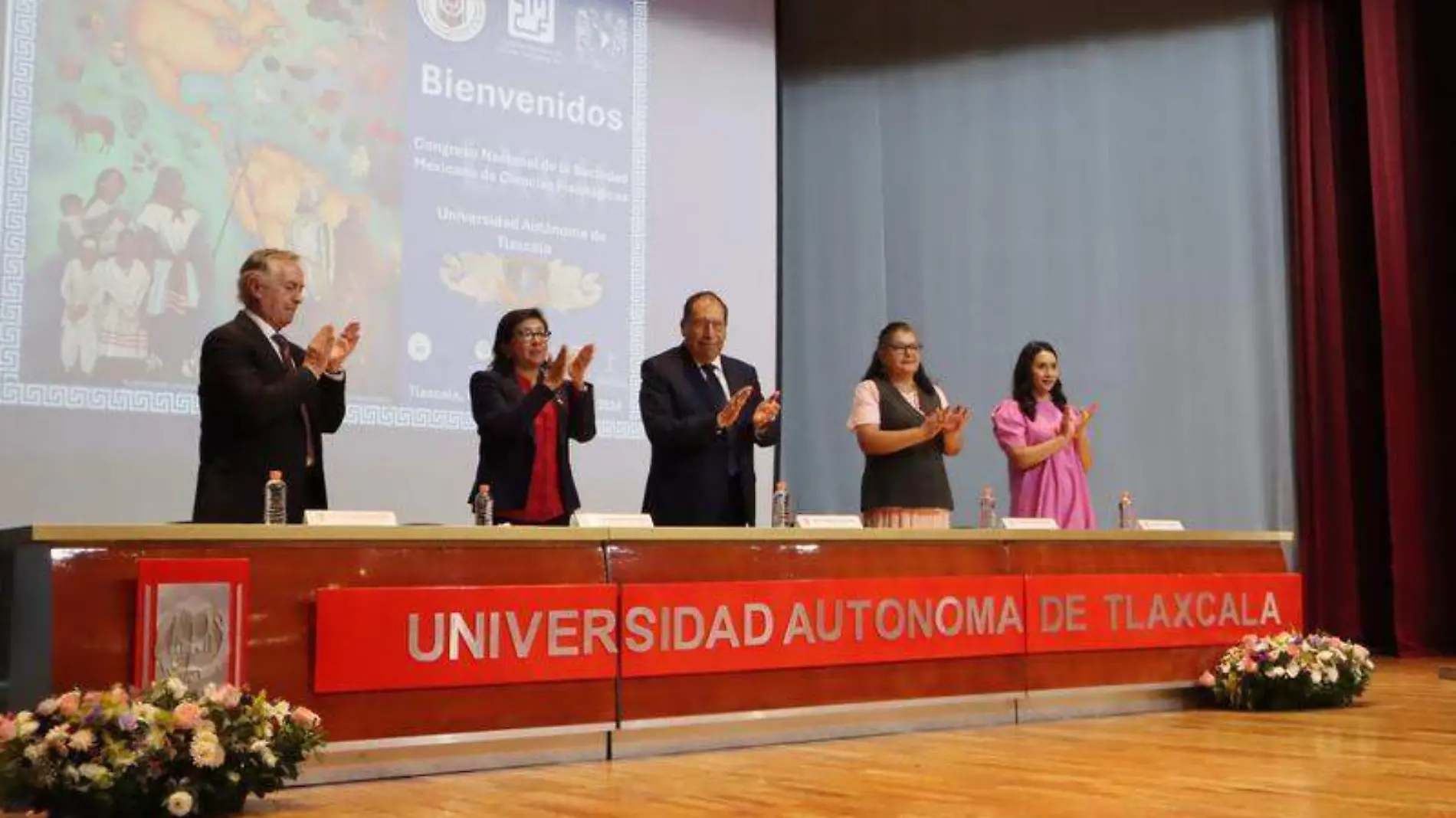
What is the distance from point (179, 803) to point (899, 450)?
2404 millimetres

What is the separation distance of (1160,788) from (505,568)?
1.51 meters

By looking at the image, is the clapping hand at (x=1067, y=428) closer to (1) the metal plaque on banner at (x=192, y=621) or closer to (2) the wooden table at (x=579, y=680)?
(2) the wooden table at (x=579, y=680)

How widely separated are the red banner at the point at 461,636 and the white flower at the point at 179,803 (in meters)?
0.51

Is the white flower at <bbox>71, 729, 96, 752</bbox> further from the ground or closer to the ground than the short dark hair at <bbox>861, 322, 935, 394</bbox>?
closer to the ground

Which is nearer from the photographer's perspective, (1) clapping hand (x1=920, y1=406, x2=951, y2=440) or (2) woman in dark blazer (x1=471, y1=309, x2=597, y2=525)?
(2) woman in dark blazer (x1=471, y1=309, x2=597, y2=525)

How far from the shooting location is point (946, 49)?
26.6 ft

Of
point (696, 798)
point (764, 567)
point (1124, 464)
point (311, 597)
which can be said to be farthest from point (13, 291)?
point (1124, 464)

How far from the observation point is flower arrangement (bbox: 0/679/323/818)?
2.78 metres

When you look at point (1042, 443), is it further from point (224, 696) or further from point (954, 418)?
point (224, 696)

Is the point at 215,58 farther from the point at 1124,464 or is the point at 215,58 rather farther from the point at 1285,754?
the point at 1124,464

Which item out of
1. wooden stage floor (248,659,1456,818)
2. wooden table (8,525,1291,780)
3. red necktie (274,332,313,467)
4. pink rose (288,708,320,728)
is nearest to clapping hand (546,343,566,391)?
wooden table (8,525,1291,780)

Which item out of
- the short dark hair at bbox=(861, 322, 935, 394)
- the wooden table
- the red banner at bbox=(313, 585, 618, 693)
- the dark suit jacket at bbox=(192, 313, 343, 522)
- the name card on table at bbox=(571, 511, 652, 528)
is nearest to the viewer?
the wooden table

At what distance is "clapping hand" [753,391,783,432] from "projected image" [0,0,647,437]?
191 cm

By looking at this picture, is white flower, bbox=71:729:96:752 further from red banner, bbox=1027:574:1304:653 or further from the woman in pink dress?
the woman in pink dress
